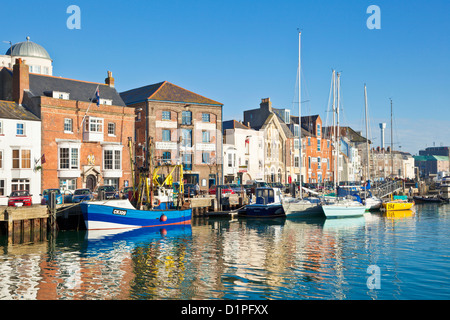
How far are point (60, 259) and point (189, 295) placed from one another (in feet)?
34.4

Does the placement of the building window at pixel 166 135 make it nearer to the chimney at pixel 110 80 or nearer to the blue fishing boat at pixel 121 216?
the chimney at pixel 110 80

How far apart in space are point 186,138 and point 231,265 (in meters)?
42.1

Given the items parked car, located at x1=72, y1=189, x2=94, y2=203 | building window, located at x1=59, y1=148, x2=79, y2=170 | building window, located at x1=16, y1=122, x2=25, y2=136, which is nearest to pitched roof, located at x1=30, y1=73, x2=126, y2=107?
building window, located at x1=16, y1=122, x2=25, y2=136

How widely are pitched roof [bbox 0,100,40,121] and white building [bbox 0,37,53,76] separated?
119 feet

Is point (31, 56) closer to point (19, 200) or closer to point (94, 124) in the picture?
point (94, 124)

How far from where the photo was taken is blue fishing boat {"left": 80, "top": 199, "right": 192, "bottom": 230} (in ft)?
110

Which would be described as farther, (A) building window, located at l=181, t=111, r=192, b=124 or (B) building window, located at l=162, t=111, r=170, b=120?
(A) building window, located at l=181, t=111, r=192, b=124

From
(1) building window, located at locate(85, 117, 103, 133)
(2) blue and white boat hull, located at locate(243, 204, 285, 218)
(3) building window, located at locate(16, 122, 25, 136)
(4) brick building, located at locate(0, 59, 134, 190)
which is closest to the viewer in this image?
(2) blue and white boat hull, located at locate(243, 204, 285, 218)

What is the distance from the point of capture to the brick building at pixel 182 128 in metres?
60.8

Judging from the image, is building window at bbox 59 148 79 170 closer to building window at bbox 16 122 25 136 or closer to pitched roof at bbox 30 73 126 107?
building window at bbox 16 122 25 136

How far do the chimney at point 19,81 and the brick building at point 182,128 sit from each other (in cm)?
1461

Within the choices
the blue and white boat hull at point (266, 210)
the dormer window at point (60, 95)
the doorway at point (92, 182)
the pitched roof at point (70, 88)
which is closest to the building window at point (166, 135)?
the pitched roof at point (70, 88)

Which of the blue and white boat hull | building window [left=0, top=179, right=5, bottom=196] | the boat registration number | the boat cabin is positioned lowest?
the blue and white boat hull
